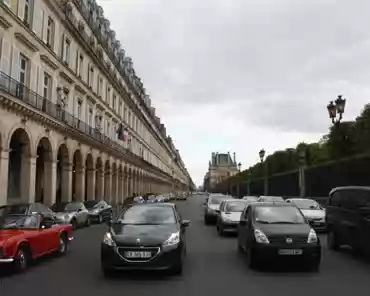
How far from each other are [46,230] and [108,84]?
3945cm

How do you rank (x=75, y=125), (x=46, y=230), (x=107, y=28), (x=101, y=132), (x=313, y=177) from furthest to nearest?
1. (x=107, y=28)
2. (x=101, y=132)
3. (x=313, y=177)
4. (x=75, y=125)
5. (x=46, y=230)

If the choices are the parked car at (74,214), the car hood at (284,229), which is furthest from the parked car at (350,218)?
the parked car at (74,214)

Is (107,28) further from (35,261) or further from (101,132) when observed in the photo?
(35,261)

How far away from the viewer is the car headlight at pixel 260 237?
35.3 ft

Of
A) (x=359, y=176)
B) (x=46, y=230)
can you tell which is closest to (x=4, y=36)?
(x=46, y=230)

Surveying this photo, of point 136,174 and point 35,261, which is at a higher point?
point 136,174

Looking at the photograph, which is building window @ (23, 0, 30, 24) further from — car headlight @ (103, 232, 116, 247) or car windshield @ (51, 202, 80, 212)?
car headlight @ (103, 232, 116, 247)

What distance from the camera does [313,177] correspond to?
39.8 metres

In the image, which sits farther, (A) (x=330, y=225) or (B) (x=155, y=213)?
(A) (x=330, y=225)

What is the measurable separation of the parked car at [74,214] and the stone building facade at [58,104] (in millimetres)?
3037

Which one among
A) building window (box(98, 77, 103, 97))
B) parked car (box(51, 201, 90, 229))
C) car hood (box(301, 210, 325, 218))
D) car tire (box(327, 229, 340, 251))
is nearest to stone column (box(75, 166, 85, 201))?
building window (box(98, 77, 103, 97))

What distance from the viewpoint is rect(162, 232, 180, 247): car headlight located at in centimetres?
973

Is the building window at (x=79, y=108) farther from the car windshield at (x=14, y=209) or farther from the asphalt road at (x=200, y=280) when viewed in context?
the asphalt road at (x=200, y=280)

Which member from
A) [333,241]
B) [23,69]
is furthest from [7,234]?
[23,69]
